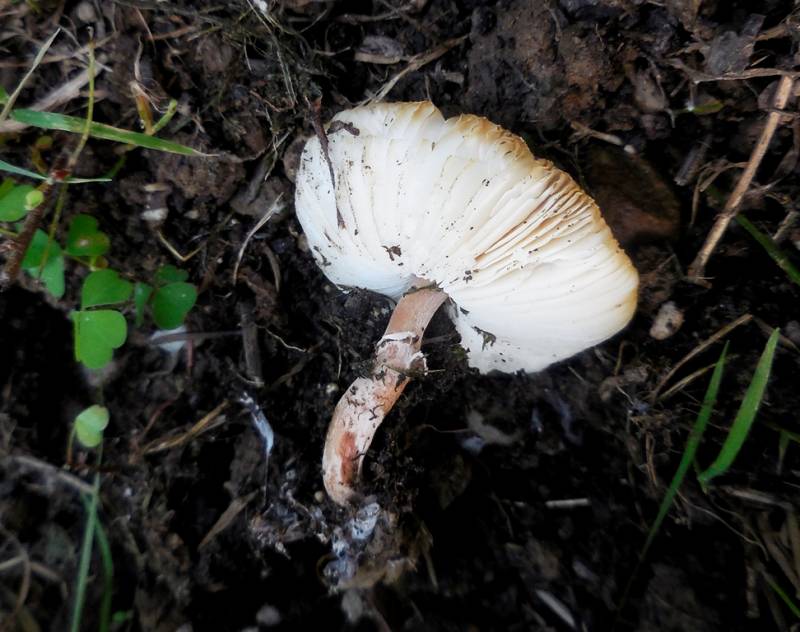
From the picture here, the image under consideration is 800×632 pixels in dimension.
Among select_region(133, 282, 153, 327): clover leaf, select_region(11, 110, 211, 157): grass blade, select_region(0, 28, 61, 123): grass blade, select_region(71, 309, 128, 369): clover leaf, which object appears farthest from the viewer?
select_region(133, 282, 153, 327): clover leaf

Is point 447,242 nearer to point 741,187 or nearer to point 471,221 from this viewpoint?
point 471,221

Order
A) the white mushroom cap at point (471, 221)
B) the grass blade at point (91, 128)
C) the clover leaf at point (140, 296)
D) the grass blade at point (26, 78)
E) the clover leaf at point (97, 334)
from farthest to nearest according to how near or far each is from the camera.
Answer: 1. the clover leaf at point (140, 296)
2. the clover leaf at point (97, 334)
3. the grass blade at point (26, 78)
4. the grass blade at point (91, 128)
5. the white mushroom cap at point (471, 221)

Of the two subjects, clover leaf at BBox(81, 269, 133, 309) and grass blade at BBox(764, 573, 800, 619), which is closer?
grass blade at BBox(764, 573, 800, 619)

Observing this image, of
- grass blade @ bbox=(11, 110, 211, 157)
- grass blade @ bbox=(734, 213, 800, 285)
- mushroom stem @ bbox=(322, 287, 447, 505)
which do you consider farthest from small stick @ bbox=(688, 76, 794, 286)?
grass blade @ bbox=(11, 110, 211, 157)

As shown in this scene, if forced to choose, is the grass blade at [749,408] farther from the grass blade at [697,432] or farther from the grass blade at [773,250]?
the grass blade at [773,250]

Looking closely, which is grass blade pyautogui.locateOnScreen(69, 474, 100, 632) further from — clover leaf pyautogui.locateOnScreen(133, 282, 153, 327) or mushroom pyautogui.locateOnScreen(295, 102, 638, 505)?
mushroom pyautogui.locateOnScreen(295, 102, 638, 505)

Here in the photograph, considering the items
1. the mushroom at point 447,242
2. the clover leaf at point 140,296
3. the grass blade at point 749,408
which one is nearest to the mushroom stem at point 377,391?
the mushroom at point 447,242

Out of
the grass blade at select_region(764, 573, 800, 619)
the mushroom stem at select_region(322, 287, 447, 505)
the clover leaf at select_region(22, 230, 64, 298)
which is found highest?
the clover leaf at select_region(22, 230, 64, 298)

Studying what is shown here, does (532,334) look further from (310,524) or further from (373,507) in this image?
(310,524)
